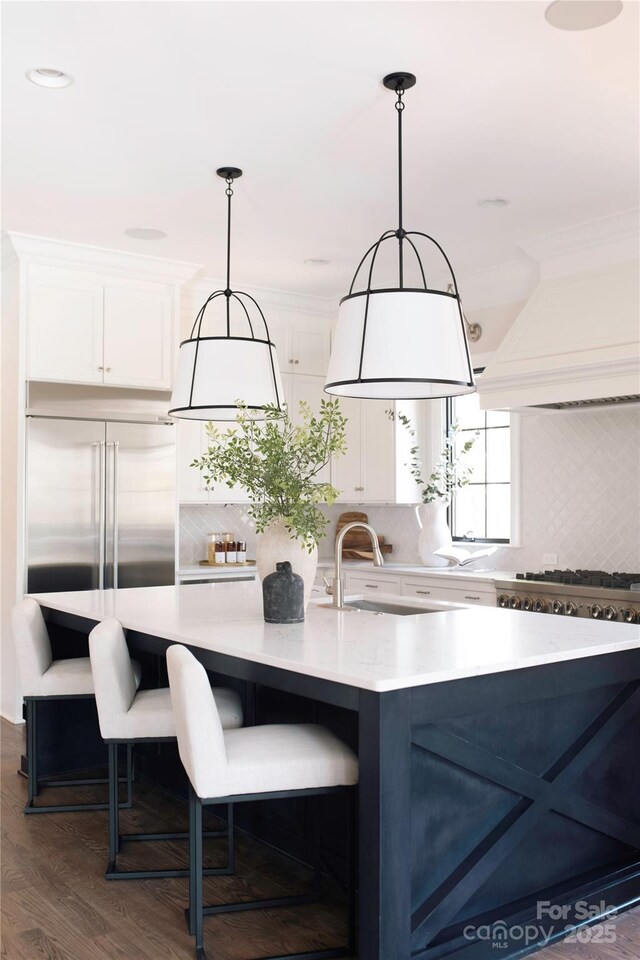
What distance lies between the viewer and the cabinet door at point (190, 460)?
5.82 m

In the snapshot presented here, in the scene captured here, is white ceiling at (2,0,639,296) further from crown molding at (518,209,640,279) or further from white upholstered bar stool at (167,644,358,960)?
white upholstered bar stool at (167,644,358,960)

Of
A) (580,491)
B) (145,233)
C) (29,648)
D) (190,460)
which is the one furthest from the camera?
(190,460)

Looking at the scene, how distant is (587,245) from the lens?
4.81m

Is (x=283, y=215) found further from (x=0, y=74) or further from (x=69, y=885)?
(x=69, y=885)

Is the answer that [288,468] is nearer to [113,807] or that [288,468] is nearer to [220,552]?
[113,807]

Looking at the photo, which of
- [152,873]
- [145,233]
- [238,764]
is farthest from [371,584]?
[238,764]

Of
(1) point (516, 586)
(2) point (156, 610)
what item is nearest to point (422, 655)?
(2) point (156, 610)

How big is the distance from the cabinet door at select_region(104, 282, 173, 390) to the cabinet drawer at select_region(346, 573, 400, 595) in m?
1.92

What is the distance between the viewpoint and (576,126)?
3500mm

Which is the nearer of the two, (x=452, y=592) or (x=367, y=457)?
(x=452, y=592)

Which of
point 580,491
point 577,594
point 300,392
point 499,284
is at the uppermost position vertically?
point 499,284

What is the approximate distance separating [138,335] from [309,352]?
4.97ft

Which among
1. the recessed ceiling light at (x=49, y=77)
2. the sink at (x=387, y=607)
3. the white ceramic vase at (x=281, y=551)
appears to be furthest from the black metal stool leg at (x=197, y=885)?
the recessed ceiling light at (x=49, y=77)

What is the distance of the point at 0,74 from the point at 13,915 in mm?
2832
